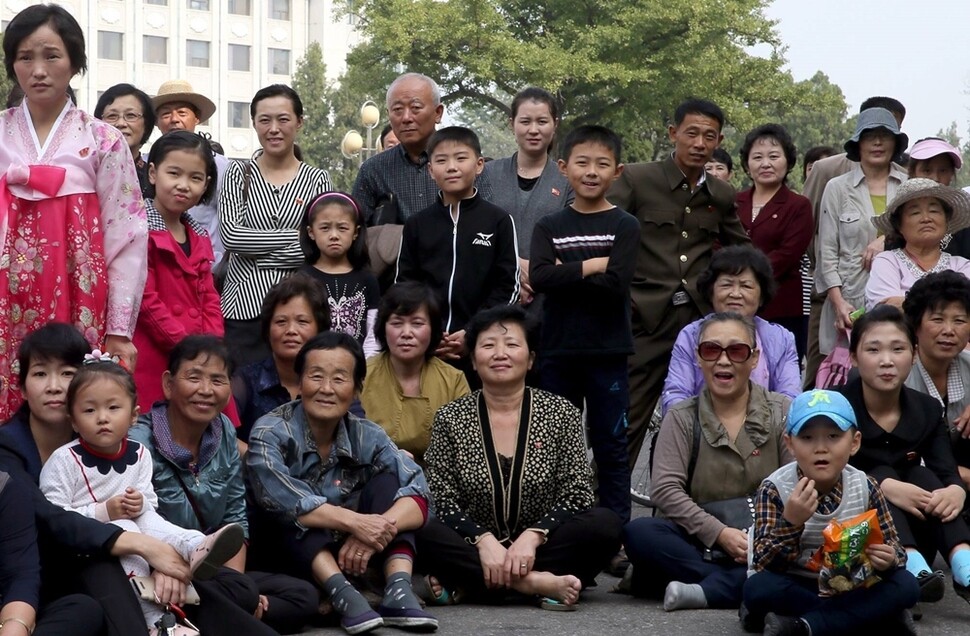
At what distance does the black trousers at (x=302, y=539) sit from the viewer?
529cm

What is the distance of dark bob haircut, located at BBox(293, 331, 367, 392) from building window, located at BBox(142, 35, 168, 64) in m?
57.7

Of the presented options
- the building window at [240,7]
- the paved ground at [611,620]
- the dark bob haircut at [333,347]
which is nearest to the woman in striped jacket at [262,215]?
the dark bob haircut at [333,347]

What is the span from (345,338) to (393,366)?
0.70 metres

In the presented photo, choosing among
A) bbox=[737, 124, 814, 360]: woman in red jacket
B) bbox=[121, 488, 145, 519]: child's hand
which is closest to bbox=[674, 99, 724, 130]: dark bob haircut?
bbox=[737, 124, 814, 360]: woman in red jacket

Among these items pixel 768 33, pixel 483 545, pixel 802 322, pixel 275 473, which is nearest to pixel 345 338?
pixel 275 473

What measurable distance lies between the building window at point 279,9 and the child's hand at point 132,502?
63137 millimetres

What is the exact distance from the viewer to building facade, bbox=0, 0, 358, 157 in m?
59.8

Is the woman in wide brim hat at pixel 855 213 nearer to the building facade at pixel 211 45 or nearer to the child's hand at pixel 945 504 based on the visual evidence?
the child's hand at pixel 945 504

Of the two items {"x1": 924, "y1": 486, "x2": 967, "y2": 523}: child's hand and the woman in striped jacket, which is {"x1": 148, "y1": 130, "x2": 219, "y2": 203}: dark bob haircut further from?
{"x1": 924, "y1": 486, "x2": 967, "y2": 523}: child's hand

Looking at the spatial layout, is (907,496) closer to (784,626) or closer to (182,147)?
(784,626)

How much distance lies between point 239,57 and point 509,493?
60.4 m

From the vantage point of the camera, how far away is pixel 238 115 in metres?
62.4

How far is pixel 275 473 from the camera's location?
210 inches

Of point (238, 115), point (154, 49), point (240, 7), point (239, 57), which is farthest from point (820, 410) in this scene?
point (240, 7)
